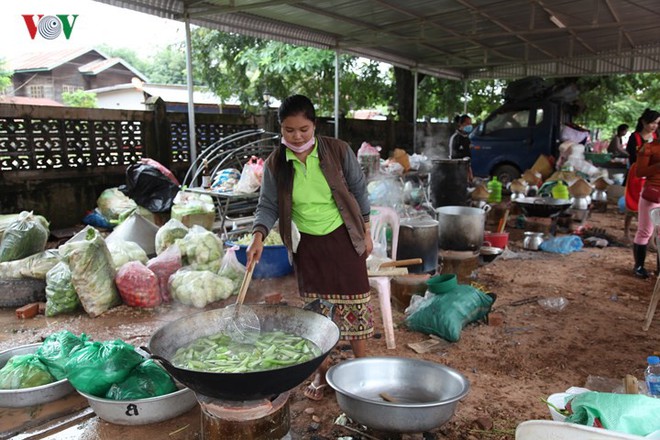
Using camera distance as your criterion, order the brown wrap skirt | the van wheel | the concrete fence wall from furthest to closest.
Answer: the van wheel, the concrete fence wall, the brown wrap skirt

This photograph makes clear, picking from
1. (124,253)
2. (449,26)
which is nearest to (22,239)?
(124,253)

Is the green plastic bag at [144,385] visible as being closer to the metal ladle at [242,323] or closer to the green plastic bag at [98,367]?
the green plastic bag at [98,367]

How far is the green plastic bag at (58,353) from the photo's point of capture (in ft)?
9.34

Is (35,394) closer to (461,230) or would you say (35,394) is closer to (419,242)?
(419,242)

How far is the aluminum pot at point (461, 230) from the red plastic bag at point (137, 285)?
3.33 meters

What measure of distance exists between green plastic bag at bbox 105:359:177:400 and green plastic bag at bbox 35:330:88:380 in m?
0.42

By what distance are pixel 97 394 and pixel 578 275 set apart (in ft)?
18.4

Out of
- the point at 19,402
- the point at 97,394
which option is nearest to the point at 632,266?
the point at 97,394

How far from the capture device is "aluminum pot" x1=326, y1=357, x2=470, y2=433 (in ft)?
7.23

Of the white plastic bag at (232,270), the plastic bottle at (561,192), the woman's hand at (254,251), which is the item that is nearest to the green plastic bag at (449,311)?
the white plastic bag at (232,270)

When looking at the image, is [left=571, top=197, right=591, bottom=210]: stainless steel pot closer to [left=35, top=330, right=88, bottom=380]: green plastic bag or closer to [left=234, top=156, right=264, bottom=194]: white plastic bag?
[left=234, top=156, right=264, bottom=194]: white plastic bag

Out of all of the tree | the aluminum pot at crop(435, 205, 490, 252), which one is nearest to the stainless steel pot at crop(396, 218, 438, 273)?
the aluminum pot at crop(435, 205, 490, 252)

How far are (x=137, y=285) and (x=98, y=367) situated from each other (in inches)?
78.2

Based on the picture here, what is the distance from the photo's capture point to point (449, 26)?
9.55 meters
